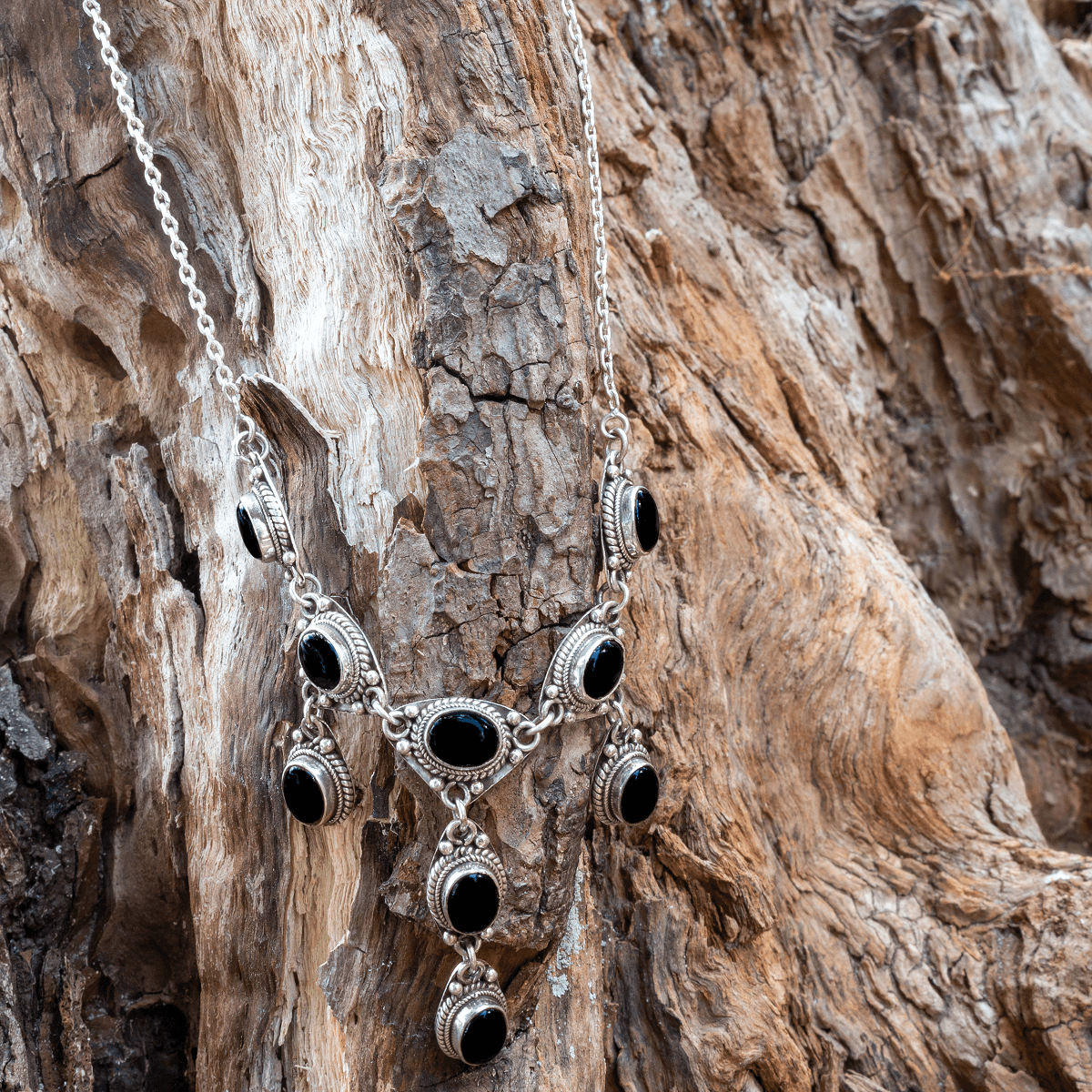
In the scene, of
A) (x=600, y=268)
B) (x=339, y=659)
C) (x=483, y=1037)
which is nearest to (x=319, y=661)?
(x=339, y=659)

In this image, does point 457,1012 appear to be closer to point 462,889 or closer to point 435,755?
point 462,889

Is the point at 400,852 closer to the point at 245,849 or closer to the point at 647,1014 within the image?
the point at 245,849

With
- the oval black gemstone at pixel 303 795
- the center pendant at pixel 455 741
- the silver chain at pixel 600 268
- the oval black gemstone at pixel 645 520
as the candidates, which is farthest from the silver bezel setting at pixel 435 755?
the silver chain at pixel 600 268

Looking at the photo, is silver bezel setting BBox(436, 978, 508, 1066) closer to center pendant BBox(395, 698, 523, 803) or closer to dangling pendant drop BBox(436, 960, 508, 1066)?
dangling pendant drop BBox(436, 960, 508, 1066)

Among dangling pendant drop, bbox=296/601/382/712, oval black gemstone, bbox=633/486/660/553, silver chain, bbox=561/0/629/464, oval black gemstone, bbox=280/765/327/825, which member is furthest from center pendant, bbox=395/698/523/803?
silver chain, bbox=561/0/629/464

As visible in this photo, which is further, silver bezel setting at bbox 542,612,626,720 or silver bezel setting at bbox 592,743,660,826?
silver bezel setting at bbox 592,743,660,826

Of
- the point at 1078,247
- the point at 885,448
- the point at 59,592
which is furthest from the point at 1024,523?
the point at 59,592
